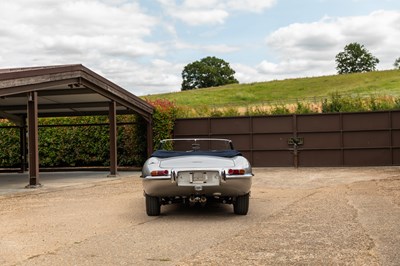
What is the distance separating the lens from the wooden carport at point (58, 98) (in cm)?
1180

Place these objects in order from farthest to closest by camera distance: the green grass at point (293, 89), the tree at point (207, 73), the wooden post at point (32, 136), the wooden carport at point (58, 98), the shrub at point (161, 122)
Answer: the tree at point (207, 73)
the green grass at point (293, 89)
the shrub at point (161, 122)
the wooden post at point (32, 136)
the wooden carport at point (58, 98)

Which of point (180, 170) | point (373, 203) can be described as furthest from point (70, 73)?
point (373, 203)

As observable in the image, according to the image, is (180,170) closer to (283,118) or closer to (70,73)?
(70,73)

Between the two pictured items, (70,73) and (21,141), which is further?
(21,141)

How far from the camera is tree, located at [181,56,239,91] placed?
274 ft

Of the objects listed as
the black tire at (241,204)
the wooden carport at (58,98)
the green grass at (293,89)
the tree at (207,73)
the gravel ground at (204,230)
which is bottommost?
the gravel ground at (204,230)

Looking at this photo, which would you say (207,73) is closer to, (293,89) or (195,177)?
(293,89)

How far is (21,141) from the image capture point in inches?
797

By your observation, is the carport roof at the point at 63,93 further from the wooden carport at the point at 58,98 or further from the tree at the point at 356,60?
the tree at the point at 356,60

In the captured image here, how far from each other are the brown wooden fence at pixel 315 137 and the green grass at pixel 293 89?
85.2 feet

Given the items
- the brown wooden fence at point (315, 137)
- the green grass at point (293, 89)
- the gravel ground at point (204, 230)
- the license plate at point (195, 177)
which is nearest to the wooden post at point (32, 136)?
the gravel ground at point (204, 230)

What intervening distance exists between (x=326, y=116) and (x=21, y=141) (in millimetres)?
12657

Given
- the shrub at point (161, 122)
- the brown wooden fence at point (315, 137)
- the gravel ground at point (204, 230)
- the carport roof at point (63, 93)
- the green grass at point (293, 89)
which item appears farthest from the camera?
the green grass at point (293, 89)

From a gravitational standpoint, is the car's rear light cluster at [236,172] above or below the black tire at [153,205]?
above
